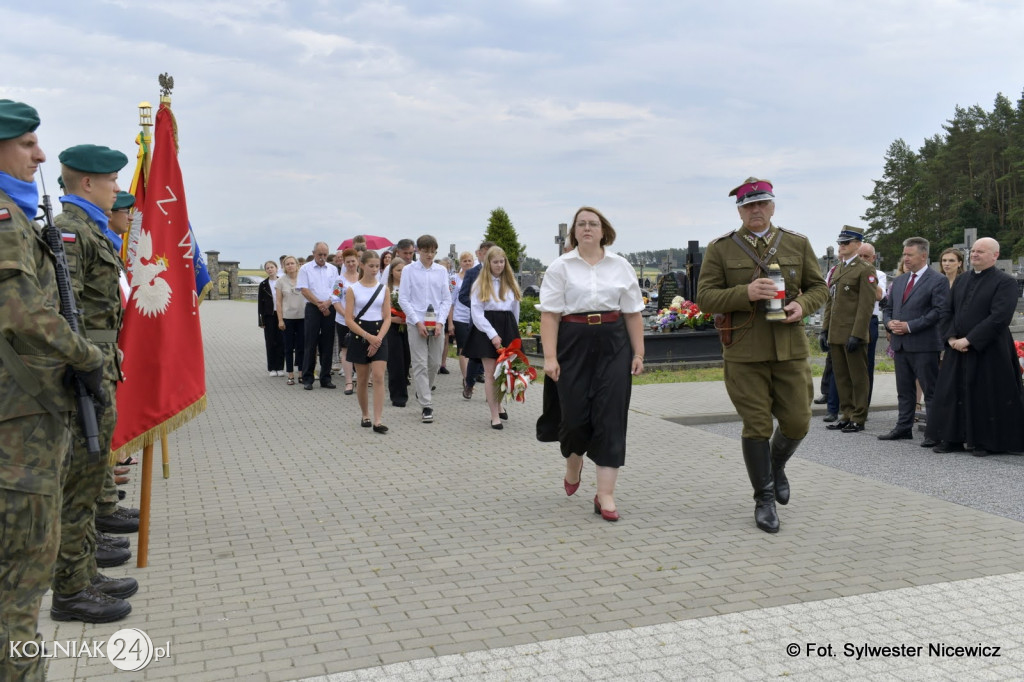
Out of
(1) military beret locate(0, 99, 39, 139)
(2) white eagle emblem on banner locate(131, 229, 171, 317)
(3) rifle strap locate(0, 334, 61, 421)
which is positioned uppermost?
(1) military beret locate(0, 99, 39, 139)

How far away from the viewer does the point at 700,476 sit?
307 inches

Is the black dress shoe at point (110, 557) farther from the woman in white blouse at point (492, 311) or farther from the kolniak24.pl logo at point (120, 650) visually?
the woman in white blouse at point (492, 311)

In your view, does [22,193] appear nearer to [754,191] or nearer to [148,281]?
[148,281]

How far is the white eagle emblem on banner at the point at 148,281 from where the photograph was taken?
5.48 meters

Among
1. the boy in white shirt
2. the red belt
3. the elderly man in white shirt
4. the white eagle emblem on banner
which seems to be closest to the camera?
the white eagle emblem on banner

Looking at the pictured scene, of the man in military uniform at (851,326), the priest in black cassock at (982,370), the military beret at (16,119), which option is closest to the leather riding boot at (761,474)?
the priest in black cassock at (982,370)

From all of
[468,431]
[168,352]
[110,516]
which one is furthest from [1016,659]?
[468,431]

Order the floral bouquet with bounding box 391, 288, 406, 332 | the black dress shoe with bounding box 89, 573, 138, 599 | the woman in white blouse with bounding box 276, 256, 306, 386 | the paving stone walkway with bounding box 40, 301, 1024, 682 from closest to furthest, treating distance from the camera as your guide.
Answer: the paving stone walkway with bounding box 40, 301, 1024, 682, the black dress shoe with bounding box 89, 573, 138, 599, the floral bouquet with bounding box 391, 288, 406, 332, the woman in white blouse with bounding box 276, 256, 306, 386

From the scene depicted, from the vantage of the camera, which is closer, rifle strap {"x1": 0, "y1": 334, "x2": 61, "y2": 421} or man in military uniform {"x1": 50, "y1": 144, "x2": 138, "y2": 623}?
rifle strap {"x1": 0, "y1": 334, "x2": 61, "y2": 421}

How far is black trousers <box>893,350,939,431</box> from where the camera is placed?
9.71 m

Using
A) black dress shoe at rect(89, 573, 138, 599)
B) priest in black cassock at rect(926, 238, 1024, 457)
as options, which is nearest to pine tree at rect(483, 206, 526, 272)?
priest in black cassock at rect(926, 238, 1024, 457)

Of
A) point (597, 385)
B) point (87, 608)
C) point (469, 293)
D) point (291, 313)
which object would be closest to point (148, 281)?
point (87, 608)

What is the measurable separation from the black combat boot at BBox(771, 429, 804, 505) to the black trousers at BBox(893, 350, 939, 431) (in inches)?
152

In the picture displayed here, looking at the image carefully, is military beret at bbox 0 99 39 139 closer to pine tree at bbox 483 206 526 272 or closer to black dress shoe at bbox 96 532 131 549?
black dress shoe at bbox 96 532 131 549
